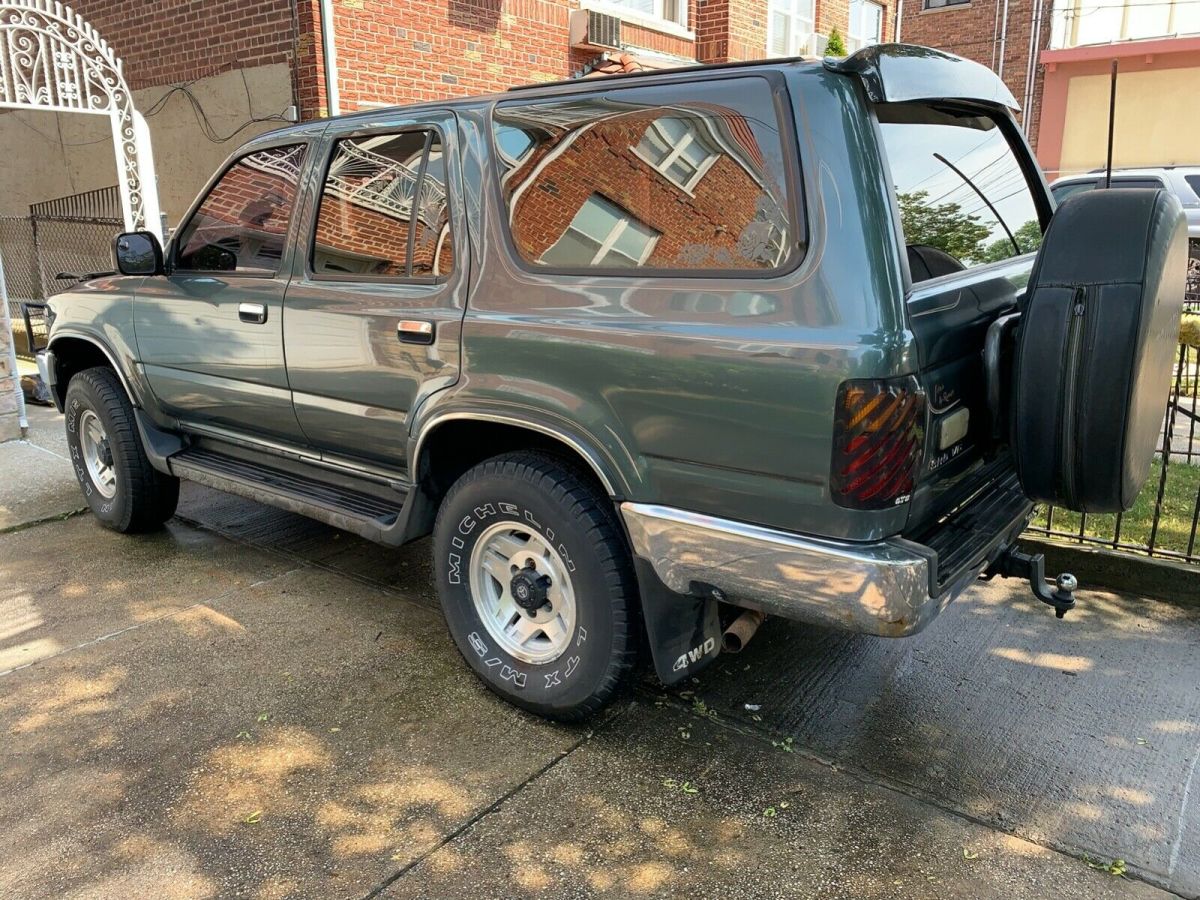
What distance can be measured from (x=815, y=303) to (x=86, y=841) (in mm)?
2548

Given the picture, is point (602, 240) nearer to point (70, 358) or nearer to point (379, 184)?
point (379, 184)

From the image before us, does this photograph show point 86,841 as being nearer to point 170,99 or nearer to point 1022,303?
point 1022,303

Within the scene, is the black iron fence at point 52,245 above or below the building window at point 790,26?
below

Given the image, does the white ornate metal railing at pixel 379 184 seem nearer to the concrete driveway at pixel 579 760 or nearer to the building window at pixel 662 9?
the concrete driveway at pixel 579 760

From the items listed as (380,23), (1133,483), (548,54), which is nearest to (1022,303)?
(1133,483)

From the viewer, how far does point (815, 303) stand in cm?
243

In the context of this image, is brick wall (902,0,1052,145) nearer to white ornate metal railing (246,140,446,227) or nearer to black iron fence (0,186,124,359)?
black iron fence (0,186,124,359)

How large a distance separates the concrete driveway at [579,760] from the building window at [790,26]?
1166 centimetres

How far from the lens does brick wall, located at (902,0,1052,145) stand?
21.6m

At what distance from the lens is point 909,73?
8.78 ft

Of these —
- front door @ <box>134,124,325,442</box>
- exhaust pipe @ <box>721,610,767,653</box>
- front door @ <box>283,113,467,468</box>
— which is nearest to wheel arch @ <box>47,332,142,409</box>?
front door @ <box>134,124,325,442</box>

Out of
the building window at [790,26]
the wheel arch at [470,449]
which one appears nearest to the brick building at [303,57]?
the building window at [790,26]

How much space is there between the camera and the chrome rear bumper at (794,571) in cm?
245

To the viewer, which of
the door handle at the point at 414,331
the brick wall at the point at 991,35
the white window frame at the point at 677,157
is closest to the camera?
the white window frame at the point at 677,157
